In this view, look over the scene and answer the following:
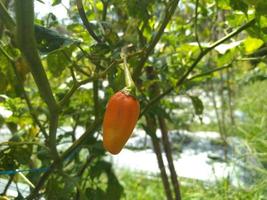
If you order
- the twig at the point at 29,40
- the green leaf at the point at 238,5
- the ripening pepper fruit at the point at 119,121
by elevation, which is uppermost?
the green leaf at the point at 238,5

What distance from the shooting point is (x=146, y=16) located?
860 millimetres

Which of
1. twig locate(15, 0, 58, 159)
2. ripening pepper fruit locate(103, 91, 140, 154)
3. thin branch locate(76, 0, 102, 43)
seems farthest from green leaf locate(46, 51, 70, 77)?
ripening pepper fruit locate(103, 91, 140, 154)

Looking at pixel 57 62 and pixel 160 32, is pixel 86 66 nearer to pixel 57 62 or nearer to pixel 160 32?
pixel 57 62

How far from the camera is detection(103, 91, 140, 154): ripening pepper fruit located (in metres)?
0.52

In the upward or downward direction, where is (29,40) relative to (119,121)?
upward

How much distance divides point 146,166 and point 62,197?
2.20 m

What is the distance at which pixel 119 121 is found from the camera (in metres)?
0.52

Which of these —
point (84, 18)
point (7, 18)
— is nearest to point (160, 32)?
point (84, 18)

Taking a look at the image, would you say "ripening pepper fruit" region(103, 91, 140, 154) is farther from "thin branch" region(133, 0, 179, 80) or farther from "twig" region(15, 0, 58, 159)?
"thin branch" region(133, 0, 179, 80)

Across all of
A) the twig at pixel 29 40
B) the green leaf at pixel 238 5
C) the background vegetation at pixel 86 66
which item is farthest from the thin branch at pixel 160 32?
the twig at pixel 29 40

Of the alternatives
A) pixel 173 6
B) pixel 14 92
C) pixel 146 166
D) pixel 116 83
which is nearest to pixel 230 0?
pixel 173 6

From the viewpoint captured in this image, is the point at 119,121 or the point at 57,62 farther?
the point at 57,62

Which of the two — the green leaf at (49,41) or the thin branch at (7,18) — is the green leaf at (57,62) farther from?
the thin branch at (7,18)

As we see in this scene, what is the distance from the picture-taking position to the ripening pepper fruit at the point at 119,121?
20.5 inches
